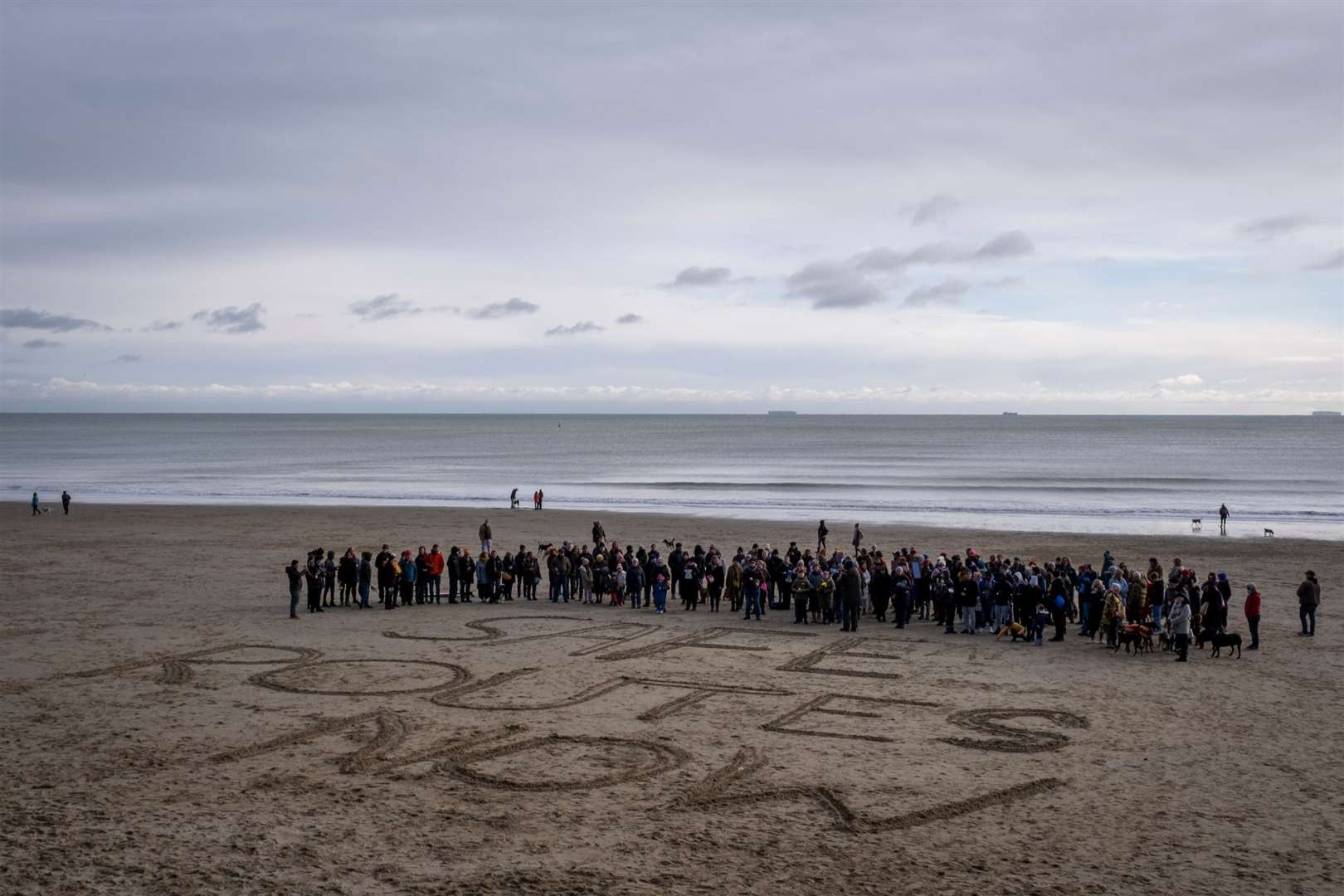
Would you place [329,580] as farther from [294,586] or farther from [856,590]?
[856,590]

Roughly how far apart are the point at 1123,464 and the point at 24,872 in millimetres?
116029

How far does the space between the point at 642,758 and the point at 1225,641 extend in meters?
13.8

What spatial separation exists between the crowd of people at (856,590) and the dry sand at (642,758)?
0.88 meters

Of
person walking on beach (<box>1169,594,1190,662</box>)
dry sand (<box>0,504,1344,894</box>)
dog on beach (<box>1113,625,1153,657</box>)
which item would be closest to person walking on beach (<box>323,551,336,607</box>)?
dry sand (<box>0,504,1344,894</box>)

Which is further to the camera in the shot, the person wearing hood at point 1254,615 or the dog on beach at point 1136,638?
the person wearing hood at point 1254,615

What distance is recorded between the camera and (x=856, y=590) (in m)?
24.2

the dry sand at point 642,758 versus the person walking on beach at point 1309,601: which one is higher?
the person walking on beach at point 1309,601

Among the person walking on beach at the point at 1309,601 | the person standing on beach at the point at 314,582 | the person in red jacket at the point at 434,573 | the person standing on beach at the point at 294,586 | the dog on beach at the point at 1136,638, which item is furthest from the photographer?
the person in red jacket at the point at 434,573

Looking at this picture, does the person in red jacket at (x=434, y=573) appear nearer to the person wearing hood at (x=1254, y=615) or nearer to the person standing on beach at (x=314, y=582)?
the person standing on beach at (x=314, y=582)

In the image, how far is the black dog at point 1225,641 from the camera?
2125 centimetres

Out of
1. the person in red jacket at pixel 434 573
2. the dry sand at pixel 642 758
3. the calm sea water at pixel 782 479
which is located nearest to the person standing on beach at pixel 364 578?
the person in red jacket at pixel 434 573

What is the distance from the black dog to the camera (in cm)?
2125

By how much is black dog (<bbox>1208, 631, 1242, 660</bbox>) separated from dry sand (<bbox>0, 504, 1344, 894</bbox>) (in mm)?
511

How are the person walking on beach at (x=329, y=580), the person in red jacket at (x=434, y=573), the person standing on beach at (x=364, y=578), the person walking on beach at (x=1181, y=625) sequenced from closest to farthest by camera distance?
1. the person walking on beach at (x=1181, y=625)
2. the person standing on beach at (x=364, y=578)
3. the person walking on beach at (x=329, y=580)
4. the person in red jacket at (x=434, y=573)
